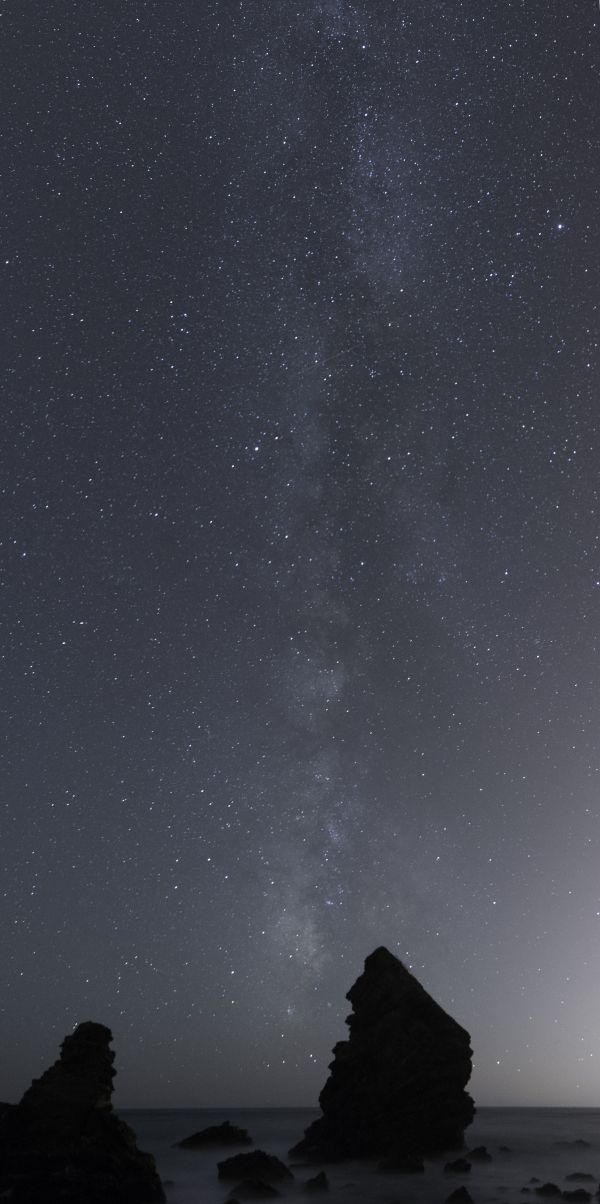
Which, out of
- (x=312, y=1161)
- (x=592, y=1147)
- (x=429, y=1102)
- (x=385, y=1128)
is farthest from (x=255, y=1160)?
(x=592, y=1147)

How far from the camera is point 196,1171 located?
39.7 m

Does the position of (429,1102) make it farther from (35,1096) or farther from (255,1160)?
(35,1096)

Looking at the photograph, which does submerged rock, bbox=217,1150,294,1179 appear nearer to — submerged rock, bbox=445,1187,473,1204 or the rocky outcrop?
the rocky outcrop

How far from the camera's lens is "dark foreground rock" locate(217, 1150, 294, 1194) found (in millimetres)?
32000

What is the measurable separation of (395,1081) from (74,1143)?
15.3 metres

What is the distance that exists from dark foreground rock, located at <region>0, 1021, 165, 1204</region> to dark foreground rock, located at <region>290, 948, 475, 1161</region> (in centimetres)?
1145

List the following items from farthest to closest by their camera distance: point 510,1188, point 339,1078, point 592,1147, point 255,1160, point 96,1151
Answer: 1. point 592,1147
2. point 339,1078
3. point 255,1160
4. point 510,1188
5. point 96,1151

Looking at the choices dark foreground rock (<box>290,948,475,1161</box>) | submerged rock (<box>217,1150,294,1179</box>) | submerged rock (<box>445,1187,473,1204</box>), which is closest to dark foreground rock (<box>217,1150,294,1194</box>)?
submerged rock (<box>217,1150,294,1179</box>)

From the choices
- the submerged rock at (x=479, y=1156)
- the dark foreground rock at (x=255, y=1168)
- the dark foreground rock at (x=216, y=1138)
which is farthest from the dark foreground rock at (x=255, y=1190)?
the dark foreground rock at (x=216, y=1138)

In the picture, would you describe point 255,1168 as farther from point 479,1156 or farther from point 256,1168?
point 479,1156

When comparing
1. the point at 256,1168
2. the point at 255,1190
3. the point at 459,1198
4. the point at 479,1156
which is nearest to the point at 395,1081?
the point at 256,1168

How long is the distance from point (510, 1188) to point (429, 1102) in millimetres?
5830

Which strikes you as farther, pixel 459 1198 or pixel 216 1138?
pixel 216 1138

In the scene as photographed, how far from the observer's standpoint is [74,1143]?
25.7 m
